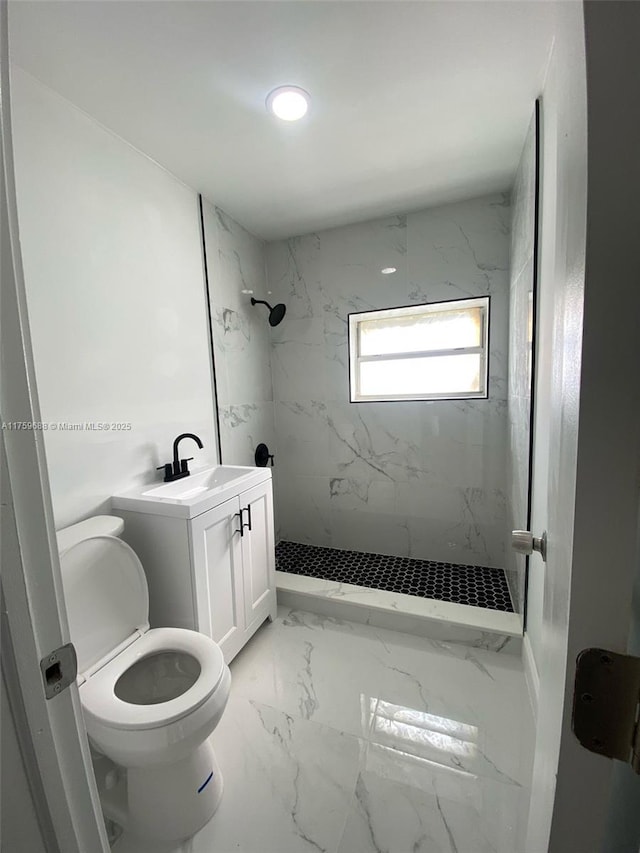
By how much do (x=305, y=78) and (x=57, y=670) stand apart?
5.90 feet

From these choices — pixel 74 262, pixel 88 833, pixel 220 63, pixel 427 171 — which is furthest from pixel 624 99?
pixel 427 171

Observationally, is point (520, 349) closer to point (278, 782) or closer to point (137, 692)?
point (278, 782)

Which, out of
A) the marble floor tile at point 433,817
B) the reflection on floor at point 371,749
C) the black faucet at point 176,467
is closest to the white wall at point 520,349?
the reflection on floor at point 371,749

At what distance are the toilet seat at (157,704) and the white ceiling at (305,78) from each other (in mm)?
1993

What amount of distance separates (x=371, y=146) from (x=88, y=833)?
2.31m

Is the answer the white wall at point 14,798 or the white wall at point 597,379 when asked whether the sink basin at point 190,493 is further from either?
the white wall at point 597,379

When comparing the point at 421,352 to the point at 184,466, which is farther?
the point at 421,352

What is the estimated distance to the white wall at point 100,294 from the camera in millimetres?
1261

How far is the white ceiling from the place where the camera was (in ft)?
3.46

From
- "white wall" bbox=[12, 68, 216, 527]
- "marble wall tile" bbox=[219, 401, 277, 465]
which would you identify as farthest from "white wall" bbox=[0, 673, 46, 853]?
"marble wall tile" bbox=[219, 401, 277, 465]

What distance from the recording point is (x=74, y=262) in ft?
4.49

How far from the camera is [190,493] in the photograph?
5.82 ft

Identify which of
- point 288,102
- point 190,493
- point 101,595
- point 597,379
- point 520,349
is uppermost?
point 288,102

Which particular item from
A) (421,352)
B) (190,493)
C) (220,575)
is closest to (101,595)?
(220,575)
